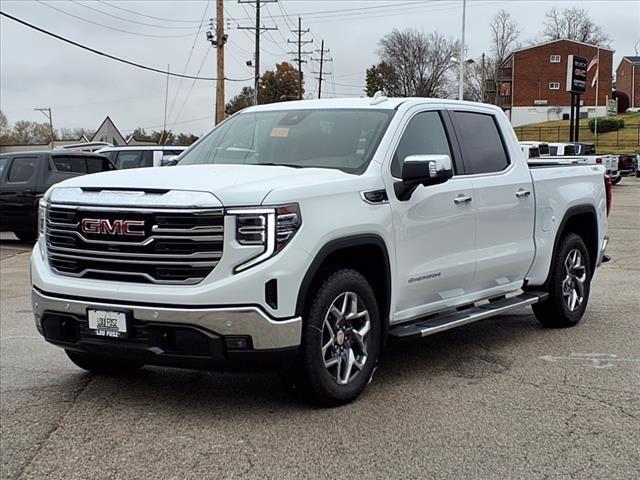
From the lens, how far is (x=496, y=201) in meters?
6.67

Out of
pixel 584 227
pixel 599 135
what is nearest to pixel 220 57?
pixel 584 227

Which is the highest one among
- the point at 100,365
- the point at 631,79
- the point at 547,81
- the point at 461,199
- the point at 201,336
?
the point at 631,79

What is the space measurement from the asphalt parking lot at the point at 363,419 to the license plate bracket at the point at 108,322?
561 millimetres

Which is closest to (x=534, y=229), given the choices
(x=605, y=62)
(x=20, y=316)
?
(x=20, y=316)

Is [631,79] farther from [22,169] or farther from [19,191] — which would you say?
[19,191]

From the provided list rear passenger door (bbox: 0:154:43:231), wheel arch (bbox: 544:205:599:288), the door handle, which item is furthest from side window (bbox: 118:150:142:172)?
the door handle

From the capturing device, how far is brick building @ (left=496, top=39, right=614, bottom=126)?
89.7 m

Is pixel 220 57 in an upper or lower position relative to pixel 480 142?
upper

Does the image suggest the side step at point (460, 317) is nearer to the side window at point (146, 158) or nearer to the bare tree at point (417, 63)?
the side window at point (146, 158)

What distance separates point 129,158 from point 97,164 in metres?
2.62

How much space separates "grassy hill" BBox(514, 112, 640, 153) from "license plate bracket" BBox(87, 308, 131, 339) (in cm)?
6033

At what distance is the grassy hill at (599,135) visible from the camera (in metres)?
65.2

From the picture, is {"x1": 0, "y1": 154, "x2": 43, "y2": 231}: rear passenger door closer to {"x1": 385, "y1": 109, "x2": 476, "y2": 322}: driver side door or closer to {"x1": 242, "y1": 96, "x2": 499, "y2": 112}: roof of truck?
{"x1": 242, "y1": 96, "x2": 499, "y2": 112}: roof of truck

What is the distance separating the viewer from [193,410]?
5.23 meters
